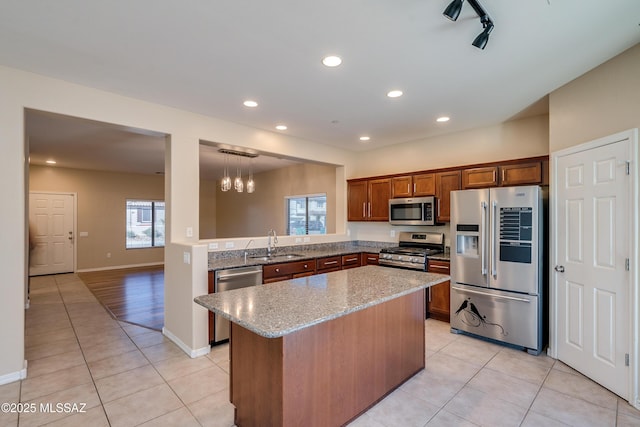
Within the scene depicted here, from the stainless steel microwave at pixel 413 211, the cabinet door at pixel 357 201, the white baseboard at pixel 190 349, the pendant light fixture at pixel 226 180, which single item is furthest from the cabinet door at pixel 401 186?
the white baseboard at pixel 190 349

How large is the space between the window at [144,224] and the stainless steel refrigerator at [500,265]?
27.6 feet

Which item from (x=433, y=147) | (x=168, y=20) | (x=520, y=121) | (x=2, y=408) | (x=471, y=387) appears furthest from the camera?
(x=433, y=147)

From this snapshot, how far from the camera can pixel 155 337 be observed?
3666 millimetres

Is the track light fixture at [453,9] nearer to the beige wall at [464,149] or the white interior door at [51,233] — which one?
the beige wall at [464,149]

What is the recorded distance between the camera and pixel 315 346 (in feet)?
6.10

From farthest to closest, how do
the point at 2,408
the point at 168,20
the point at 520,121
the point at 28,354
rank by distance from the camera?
the point at 520,121
the point at 28,354
the point at 2,408
the point at 168,20

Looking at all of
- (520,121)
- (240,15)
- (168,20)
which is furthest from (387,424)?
(520,121)

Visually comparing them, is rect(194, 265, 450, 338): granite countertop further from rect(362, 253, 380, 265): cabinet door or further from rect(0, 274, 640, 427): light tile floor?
rect(362, 253, 380, 265): cabinet door

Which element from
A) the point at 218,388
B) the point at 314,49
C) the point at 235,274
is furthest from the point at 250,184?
the point at 218,388

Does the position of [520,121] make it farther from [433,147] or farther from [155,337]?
[155,337]

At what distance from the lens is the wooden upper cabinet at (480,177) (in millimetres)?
3996

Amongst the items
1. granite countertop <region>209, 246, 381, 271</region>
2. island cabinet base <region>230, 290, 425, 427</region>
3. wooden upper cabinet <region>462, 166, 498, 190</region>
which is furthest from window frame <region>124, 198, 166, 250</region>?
wooden upper cabinet <region>462, 166, 498, 190</region>

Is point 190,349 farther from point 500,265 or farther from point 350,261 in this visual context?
point 500,265

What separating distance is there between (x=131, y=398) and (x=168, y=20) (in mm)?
2784
